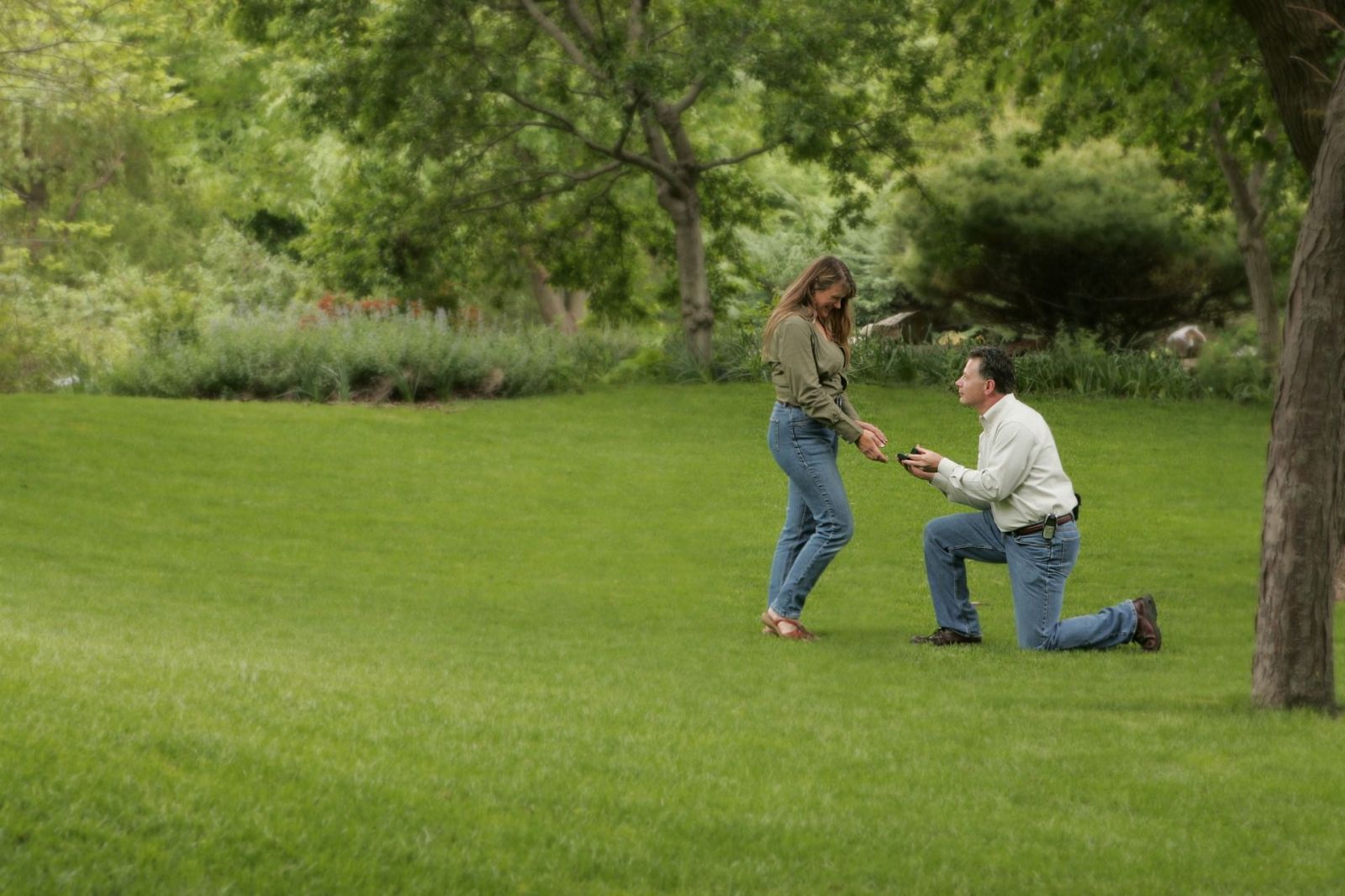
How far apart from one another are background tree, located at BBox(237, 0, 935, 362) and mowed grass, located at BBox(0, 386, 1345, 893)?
691 centimetres

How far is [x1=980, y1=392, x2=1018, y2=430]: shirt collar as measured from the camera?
8867 mm

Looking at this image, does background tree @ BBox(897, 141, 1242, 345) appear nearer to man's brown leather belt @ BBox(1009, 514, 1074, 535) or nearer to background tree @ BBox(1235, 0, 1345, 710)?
man's brown leather belt @ BBox(1009, 514, 1074, 535)

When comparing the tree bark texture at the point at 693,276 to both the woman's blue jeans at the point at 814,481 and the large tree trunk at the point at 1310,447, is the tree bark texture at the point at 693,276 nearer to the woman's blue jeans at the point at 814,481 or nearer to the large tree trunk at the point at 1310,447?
the woman's blue jeans at the point at 814,481

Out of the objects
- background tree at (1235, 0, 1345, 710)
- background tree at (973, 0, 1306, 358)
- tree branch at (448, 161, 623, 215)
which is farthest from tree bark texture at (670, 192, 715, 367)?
background tree at (1235, 0, 1345, 710)

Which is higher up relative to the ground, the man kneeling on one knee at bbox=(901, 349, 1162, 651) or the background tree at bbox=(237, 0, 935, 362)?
the background tree at bbox=(237, 0, 935, 362)

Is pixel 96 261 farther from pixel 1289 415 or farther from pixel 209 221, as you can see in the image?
pixel 1289 415

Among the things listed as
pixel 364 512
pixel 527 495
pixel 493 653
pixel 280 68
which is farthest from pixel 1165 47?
pixel 280 68

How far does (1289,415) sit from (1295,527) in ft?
1.58

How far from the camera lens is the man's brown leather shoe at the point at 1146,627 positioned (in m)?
9.03

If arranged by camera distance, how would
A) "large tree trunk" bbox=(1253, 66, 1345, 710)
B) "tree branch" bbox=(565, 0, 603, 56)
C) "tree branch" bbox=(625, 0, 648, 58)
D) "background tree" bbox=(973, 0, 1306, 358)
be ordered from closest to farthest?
"large tree trunk" bbox=(1253, 66, 1345, 710) → "background tree" bbox=(973, 0, 1306, 358) → "tree branch" bbox=(625, 0, 648, 58) → "tree branch" bbox=(565, 0, 603, 56)

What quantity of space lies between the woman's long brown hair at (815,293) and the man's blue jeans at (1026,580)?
1.24 meters

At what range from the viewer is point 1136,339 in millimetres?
25125

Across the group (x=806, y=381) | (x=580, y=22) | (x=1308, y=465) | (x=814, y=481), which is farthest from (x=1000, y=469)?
(x=580, y=22)

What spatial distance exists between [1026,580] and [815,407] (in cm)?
153
